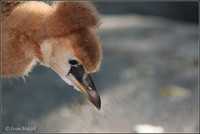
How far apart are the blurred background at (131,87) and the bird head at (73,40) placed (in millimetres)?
734

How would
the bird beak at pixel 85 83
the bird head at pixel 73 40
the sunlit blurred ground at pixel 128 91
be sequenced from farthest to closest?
the sunlit blurred ground at pixel 128 91
the bird beak at pixel 85 83
the bird head at pixel 73 40

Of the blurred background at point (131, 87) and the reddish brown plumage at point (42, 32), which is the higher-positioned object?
the reddish brown plumage at point (42, 32)

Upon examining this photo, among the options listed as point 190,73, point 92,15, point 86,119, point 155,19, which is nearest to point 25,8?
point 92,15

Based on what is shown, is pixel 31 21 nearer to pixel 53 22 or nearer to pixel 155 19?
pixel 53 22

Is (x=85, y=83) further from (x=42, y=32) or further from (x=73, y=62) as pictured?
(x=42, y=32)

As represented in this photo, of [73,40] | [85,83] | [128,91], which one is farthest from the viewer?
[128,91]

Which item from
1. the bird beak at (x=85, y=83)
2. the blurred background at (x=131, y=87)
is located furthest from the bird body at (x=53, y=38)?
the blurred background at (x=131, y=87)

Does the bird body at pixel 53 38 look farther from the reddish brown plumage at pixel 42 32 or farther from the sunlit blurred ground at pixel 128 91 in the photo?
the sunlit blurred ground at pixel 128 91

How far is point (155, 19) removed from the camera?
5.60 m

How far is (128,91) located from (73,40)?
2.22 m

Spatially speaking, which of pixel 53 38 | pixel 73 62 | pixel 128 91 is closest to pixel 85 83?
pixel 73 62

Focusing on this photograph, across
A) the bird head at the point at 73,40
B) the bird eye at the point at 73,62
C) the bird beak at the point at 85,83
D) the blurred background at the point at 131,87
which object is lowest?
the blurred background at the point at 131,87

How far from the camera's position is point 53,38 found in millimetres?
2020

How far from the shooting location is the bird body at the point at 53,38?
197cm
